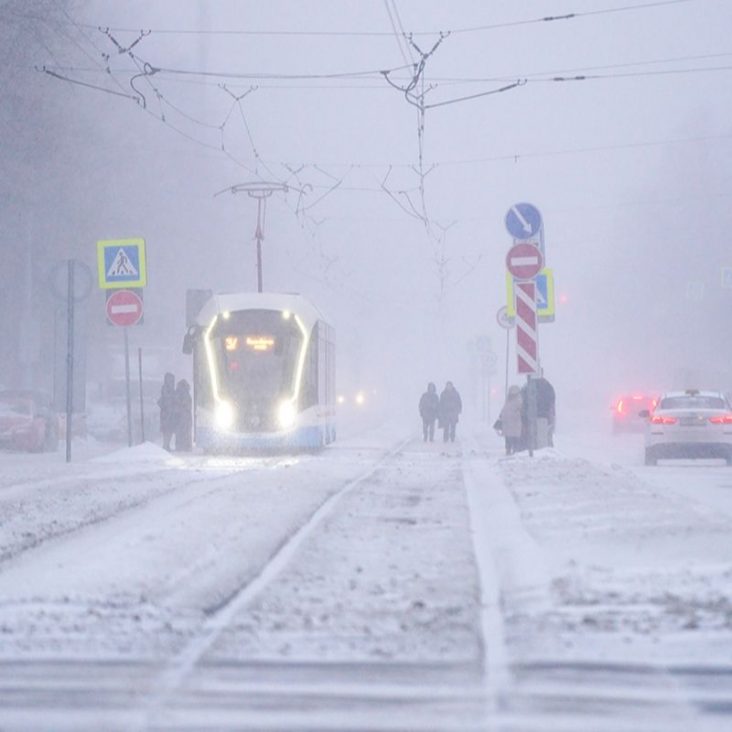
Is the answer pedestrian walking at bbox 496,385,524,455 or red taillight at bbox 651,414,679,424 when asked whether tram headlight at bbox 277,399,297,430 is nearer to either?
pedestrian walking at bbox 496,385,524,455

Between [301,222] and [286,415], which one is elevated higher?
[301,222]

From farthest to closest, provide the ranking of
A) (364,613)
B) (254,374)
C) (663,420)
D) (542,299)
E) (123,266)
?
(254,374) < (542,299) < (663,420) < (123,266) < (364,613)

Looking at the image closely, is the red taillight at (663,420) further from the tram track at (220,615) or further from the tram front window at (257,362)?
the tram track at (220,615)

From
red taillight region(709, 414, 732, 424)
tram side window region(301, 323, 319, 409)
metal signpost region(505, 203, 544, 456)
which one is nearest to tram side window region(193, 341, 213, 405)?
tram side window region(301, 323, 319, 409)

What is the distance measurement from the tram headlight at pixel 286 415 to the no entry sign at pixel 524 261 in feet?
30.9

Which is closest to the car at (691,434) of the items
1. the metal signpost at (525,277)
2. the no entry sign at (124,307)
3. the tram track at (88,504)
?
the metal signpost at (525,277)

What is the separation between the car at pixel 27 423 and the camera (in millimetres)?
35438

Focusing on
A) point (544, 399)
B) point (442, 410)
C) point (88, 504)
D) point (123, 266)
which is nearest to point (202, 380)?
point (123, 266)

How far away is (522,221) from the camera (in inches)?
882

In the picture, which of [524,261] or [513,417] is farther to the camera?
[513,417]

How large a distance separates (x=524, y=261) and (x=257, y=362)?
1005 centimetres

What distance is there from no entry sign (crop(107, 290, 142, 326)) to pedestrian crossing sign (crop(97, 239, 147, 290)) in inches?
6.8

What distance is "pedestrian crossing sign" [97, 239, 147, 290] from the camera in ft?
85.6

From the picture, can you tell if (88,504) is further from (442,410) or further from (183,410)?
(442,410)
